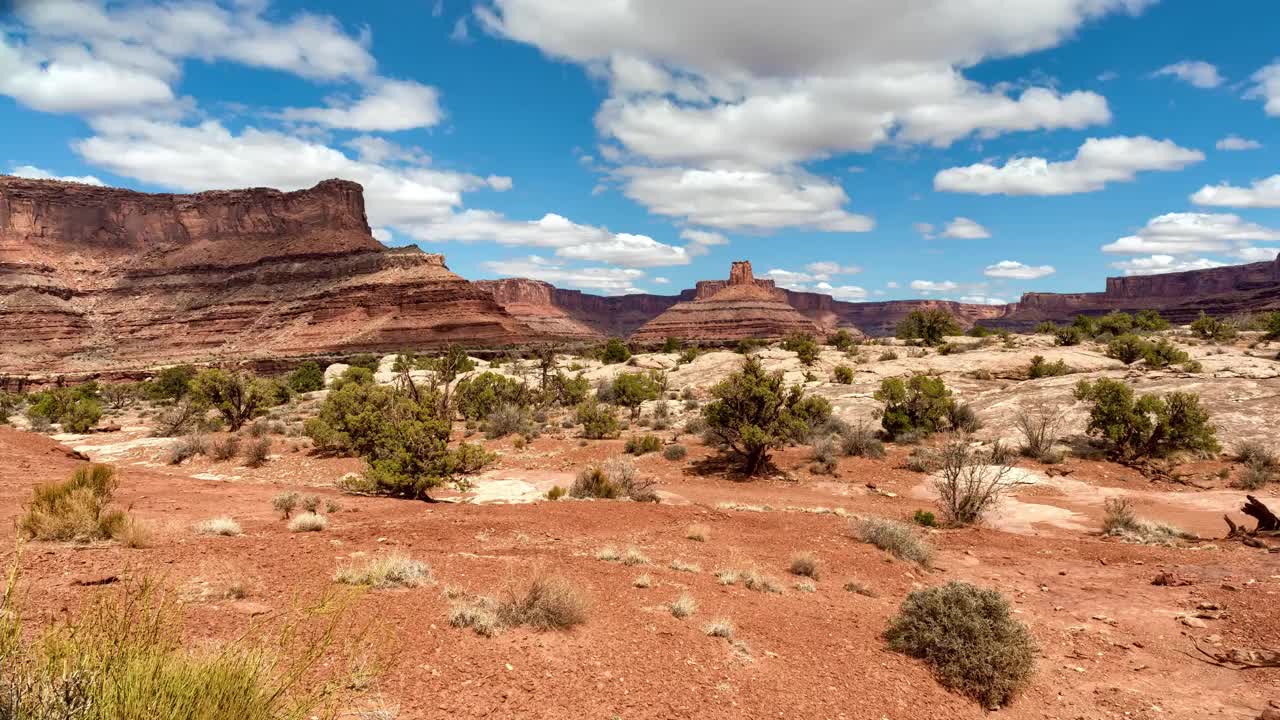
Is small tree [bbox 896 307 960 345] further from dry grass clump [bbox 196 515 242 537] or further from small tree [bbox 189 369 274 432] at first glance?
dry grass clump [bbox 196 515 242 537]

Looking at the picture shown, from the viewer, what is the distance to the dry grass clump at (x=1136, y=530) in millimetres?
11367

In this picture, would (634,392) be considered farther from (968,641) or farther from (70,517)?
(968,641)

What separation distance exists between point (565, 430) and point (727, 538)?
1544 cm

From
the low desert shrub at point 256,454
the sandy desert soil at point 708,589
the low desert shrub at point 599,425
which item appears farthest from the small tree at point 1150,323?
the low desert shrub at point 256,454

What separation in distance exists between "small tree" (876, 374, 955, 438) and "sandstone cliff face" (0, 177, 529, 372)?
7215cm

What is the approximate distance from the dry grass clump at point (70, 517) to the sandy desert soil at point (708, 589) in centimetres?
36

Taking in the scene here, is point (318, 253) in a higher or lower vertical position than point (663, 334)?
higher

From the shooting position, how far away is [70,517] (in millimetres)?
7164

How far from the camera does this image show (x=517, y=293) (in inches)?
7844

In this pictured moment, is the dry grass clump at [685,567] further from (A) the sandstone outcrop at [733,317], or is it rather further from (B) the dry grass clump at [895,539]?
(A) the sandstone outcrop at [733,317]

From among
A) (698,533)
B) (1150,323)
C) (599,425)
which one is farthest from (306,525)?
(1150,323)

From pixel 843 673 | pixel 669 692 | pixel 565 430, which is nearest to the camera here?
pixel 669 692

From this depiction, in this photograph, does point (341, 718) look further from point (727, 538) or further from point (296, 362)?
point (296, 362)

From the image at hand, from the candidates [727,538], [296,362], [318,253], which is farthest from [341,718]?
[318,253]
